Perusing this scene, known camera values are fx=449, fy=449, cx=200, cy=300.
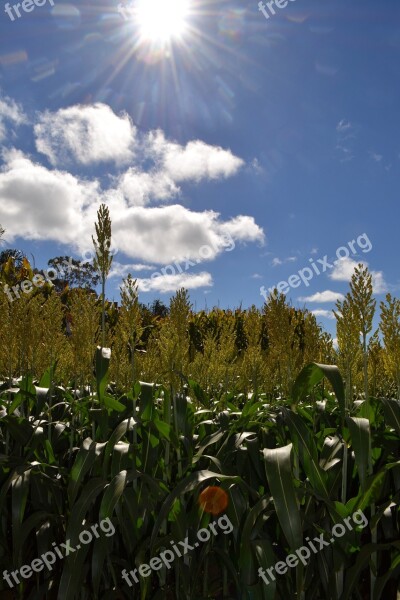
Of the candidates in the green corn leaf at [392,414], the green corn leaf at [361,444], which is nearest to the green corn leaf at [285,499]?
the green corn leaf at [361,444]

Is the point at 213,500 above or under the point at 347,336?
under

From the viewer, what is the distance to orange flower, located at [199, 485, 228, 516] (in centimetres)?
242

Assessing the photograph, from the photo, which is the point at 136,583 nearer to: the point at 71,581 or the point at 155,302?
the point at 71,581

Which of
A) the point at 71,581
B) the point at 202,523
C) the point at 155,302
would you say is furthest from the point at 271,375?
the point at 155,302

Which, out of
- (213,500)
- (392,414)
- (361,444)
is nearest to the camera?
(361,444)

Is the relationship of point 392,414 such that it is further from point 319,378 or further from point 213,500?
point 213,500

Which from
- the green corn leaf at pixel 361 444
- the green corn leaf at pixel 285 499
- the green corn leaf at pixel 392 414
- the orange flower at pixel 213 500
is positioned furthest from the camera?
the green corn leaf at pixel 392 414

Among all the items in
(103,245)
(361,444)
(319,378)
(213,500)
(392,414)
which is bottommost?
(213,500)

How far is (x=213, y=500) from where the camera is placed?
2467 millimetres

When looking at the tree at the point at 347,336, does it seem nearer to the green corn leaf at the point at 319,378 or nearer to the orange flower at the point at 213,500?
the green corn leaf at the point at 319,378

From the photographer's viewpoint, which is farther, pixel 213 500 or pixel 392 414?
pixel 392 414

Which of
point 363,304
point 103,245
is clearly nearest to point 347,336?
point 363,304

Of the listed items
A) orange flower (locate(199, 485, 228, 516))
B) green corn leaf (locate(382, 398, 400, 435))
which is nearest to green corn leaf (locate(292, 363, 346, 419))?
green corn leaf (locate(382, 398, 400, 435))

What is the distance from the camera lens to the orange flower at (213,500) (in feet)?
7.95
